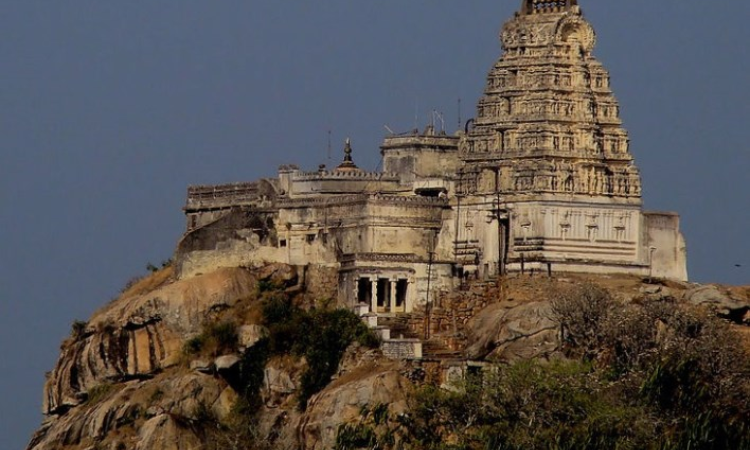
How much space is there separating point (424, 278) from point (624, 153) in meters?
9.40

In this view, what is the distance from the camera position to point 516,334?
511ft

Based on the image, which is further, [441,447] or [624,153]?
[624,153]

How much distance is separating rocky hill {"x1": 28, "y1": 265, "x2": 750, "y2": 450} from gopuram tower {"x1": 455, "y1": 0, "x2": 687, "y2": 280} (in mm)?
2079

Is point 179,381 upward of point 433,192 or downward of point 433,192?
downward

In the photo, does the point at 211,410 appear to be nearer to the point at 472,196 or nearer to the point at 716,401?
the point at 472,196

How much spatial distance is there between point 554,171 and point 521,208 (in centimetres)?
191

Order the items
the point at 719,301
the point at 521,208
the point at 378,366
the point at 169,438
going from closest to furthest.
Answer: the point at 378,366 → the point at 719,301 → the point at 169,438 → the point at 521,208

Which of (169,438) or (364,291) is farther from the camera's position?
(364,291)

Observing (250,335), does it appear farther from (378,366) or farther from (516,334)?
(516,334)

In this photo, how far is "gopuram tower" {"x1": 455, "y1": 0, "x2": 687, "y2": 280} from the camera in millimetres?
162500

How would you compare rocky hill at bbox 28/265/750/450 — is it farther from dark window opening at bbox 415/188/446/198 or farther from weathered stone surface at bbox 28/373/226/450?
dark window opening at bbox 415/188/446/198

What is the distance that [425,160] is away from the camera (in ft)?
573

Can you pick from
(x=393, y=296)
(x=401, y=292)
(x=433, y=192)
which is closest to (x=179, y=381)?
(x=393, y=296)

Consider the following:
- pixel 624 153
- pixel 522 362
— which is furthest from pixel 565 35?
pixel 522 362
